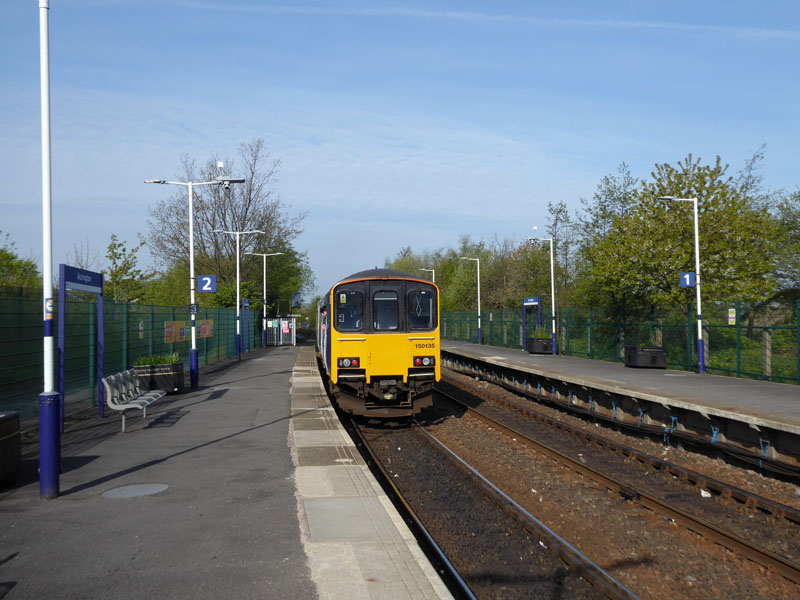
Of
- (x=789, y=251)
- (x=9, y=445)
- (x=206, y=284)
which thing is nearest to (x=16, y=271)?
(x=206, y=284)

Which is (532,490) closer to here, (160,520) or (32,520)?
(160,520)

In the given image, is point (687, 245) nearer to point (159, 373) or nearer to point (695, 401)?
point (695, 401)

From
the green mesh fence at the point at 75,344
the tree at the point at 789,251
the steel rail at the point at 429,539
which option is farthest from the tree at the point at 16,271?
the tree at the point at 789,251

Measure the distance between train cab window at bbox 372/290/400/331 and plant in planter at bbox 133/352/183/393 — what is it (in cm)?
656

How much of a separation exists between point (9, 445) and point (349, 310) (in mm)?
7328

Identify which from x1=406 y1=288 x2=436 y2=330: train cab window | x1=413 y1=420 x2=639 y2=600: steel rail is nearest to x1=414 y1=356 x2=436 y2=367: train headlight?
x1=406 y1=288 x2=436 y2=330: train cab window

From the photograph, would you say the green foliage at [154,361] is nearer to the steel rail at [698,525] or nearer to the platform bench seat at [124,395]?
the platform bench seat at [124,395]

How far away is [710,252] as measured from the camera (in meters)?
25.8

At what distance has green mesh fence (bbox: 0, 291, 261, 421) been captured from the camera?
453 inches

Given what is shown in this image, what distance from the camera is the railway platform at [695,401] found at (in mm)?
10570

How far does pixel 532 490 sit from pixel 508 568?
3.00 metres

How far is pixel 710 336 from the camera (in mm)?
21953

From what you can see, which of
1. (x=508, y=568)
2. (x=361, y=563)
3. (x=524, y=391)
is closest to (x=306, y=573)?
(x=361, y=563)

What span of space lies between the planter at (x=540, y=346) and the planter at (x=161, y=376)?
61.8 feet
